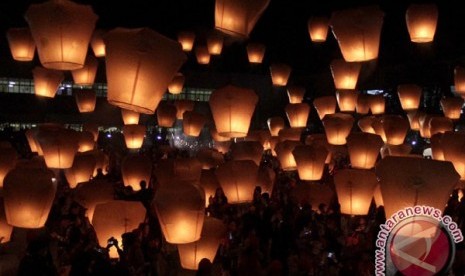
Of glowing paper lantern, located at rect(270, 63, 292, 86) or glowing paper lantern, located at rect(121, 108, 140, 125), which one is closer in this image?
glowing paper lantern, located at rect(121, 108, 140, 125)

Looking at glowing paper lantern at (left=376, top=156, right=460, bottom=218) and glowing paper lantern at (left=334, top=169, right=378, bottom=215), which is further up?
glowing paper lantern at (left=334, top=169, right=378, bottom=215)

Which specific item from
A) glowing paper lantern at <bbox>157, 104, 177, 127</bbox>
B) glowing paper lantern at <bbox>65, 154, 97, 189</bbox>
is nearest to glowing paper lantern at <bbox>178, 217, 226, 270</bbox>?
glowing paper lantern at <bbox>65, 154, 97, 189</bbox>

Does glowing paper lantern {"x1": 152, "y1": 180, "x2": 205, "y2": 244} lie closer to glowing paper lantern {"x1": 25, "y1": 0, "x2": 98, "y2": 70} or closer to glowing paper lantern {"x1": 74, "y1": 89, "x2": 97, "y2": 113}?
glowing paper lantern {"x1": 25, "y1": 0, "x2": 98, "y2": 70}

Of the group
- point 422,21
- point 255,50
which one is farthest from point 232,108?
point 255,50

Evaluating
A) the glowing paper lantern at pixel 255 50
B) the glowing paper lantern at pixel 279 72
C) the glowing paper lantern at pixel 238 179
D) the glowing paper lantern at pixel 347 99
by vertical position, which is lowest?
Result: the glowing paper lantern at pixel 238 179

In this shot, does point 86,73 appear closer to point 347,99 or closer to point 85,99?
point 85,99

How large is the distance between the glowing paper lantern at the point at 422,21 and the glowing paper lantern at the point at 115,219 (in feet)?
21.4

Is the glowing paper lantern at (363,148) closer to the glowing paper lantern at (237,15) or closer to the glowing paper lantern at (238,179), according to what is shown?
the glowing paper lantern at (238,179)

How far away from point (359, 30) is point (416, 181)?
388 cm

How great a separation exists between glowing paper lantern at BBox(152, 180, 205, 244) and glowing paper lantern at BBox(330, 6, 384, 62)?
448 cm

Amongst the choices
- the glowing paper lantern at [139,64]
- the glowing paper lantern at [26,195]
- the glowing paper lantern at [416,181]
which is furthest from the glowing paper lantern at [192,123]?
the glowing paper lantern at [416,181]

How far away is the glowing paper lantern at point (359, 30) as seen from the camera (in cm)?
902

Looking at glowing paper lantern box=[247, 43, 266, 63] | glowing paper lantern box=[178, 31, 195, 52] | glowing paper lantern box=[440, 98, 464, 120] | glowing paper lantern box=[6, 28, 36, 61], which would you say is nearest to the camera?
glowing paper lantern box=[6, 28, 36, 61]

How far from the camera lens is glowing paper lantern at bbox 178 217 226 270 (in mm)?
6402
